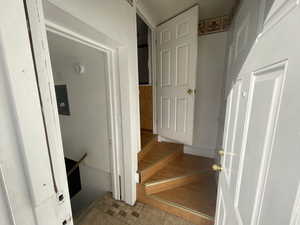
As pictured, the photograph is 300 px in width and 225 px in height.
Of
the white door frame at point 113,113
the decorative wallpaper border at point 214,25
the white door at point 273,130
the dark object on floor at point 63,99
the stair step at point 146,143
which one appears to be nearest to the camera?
the white door at point 273,130

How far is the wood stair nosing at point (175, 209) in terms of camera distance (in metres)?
1.32

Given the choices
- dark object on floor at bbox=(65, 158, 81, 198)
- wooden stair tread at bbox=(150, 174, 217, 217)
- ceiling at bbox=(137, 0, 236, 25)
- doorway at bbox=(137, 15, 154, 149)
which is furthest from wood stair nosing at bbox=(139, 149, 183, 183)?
ceiling at bbox=(137, 0, 236, 25)

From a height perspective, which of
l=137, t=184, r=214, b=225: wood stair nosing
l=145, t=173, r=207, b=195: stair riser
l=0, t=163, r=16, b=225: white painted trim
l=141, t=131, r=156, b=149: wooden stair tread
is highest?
l=0, t=163, r=16, b=225: white painted trim

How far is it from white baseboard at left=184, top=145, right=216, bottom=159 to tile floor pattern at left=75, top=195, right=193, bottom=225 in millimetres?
1129

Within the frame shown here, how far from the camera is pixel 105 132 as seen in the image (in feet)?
5.00

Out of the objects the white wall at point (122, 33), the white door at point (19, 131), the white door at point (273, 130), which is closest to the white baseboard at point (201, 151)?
the white wall at point (122, 33)

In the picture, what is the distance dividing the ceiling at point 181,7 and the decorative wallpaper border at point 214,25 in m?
0.06

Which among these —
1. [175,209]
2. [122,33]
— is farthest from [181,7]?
[175,209]

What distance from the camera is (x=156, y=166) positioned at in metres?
1.77

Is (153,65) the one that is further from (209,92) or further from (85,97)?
(85,97)

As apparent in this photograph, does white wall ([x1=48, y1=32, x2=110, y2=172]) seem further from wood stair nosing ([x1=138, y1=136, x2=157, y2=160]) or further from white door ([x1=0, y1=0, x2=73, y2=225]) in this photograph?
white door ([x1=0, y1=0, x2=73, y2=225])

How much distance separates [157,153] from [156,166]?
0.28 m

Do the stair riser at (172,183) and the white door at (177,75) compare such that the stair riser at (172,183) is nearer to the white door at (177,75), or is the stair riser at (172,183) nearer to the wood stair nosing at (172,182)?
the wood stair nosing at (172,182)

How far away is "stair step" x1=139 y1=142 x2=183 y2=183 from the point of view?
1.64 metres
